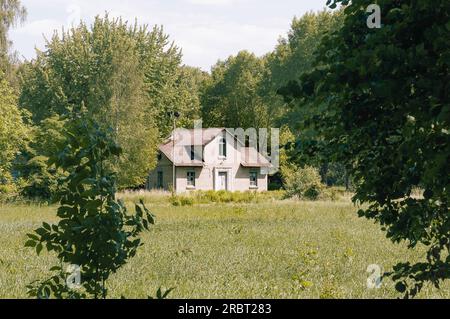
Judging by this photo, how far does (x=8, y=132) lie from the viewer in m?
38.6

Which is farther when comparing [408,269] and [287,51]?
[287,51]

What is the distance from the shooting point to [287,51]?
72.2 metres

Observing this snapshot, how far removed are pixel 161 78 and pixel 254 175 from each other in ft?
43.5

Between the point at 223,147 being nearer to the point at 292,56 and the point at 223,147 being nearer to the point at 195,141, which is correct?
the point at 195,141

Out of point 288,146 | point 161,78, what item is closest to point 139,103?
point 161,78

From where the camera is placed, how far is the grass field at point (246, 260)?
Result: 9.78m

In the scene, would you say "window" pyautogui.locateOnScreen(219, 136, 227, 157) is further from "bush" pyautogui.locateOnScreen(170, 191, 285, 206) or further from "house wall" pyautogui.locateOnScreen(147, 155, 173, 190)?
"bush" pyautogui.locateOnScreen(170, 191, 285, 206)

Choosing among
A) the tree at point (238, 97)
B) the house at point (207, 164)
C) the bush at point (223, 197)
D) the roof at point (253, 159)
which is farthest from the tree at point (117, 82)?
the tree at point (238, 97)

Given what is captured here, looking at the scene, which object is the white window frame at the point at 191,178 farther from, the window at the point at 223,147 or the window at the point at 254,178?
the window at the point at 254,178

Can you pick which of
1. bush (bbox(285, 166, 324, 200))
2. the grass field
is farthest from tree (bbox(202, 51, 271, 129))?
the grass field

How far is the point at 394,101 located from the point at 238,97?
69848mm

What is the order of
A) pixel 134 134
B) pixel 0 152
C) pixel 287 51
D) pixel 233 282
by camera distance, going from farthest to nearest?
pixel 287 51 < pixel 134 134 < pixel 0 152 < pixel 233 282

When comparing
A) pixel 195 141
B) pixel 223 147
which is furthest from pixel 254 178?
pixel 195 141
